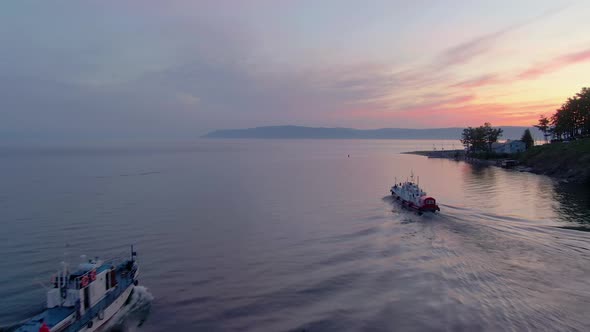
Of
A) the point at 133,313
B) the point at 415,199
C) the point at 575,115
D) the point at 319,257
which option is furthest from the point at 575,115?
the point at 133,313

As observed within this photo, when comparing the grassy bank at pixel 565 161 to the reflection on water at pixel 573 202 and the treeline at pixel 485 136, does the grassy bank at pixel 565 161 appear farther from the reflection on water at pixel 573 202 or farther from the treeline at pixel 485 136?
the treeline at pixel 485 136

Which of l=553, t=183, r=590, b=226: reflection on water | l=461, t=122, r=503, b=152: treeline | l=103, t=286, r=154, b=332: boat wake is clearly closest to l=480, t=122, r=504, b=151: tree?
l=461, t=122, r=503, b=152: treeline

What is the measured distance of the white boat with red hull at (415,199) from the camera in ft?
196

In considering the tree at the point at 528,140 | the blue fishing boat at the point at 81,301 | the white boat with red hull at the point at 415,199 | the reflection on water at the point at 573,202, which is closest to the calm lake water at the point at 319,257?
the reflection on water at the point at 573,202

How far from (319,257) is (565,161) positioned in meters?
111

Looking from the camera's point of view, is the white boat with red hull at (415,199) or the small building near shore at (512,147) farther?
the small building near shore at (512,147)

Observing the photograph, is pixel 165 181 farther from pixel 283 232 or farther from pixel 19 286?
pixel 19 286

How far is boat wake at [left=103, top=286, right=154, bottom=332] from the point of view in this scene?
27.0 meters

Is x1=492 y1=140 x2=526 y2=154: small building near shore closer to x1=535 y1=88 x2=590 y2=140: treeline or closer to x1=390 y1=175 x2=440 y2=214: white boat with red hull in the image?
x1=535 y1=88 x2=590 y2=140: treeline

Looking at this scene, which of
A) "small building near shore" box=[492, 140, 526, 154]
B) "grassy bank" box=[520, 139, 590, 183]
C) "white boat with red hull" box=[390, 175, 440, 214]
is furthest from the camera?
"small building near shore" box=[492, 140, 526, 154]

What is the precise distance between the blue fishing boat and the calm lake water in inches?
89.9

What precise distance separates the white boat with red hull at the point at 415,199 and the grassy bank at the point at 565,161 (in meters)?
58.4

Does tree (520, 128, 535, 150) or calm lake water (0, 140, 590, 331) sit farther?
tree (520, 128, 535, 150)

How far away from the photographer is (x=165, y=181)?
106 m
